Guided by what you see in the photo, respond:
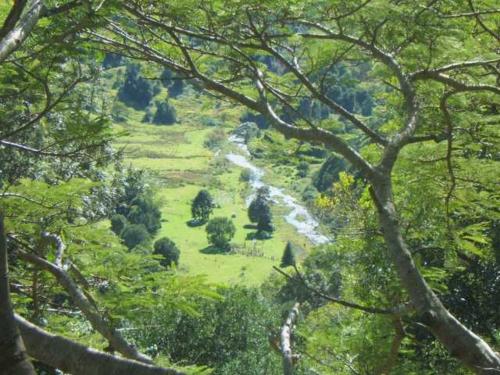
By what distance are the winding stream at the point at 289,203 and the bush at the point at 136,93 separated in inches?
975

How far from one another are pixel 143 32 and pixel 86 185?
1827 mm

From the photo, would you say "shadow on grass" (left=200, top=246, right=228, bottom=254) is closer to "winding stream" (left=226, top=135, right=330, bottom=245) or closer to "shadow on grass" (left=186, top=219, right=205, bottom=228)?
"shadow on grass" (left=186, top=219, right=205, bottom=228)

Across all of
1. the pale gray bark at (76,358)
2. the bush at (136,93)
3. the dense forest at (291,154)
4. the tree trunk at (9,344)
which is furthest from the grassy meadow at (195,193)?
the tree trunk at (9,344)

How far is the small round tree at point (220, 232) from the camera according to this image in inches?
3327

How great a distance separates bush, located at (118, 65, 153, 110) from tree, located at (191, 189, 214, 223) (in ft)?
160

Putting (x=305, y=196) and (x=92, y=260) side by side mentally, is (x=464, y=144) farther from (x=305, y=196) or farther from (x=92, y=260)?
(x=305, y=196)

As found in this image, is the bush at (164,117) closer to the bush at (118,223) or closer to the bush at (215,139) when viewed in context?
the bush at (215,139)

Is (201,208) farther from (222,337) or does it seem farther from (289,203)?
(222,337)

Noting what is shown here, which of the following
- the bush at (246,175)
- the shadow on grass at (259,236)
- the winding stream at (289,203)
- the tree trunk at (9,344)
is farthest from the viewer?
the bush at (246,175)

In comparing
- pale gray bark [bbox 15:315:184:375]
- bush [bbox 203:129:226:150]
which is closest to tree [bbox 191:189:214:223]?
bush [bbox 203:129:226:150]

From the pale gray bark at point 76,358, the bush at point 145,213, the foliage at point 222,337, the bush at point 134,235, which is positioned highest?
the pale gray bark at point 76,358

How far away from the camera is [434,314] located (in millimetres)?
4098

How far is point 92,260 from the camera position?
19.7 feet

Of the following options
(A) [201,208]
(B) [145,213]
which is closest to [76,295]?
(B) [145,213]
